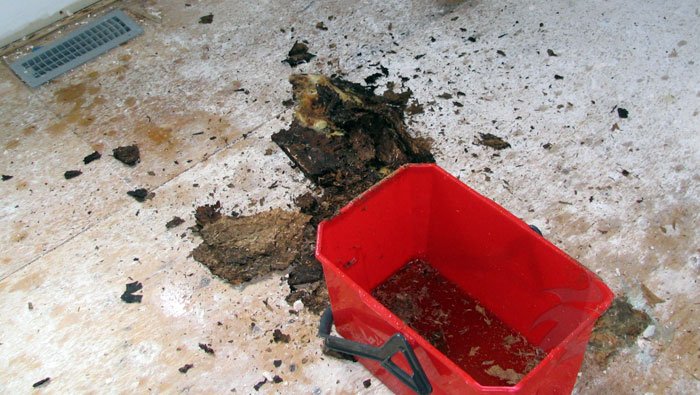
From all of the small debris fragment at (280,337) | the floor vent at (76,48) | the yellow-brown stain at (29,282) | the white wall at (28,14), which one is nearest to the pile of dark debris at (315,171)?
the small debris fragment at (280,337)

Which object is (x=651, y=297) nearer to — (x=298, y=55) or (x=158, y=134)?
(x=298, y=55)

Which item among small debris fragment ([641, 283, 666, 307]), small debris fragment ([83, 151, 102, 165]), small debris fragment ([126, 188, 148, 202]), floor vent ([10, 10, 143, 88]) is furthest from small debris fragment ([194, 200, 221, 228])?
small debris fragment ([641, 283, 666, 307])

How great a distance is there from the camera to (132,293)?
2.01 metres

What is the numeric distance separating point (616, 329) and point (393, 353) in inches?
30.3

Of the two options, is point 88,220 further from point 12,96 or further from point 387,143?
point 387,143

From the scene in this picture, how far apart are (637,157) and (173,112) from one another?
1713mm

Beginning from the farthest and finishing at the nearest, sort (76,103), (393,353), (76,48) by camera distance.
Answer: (76,48) < (76,103) < (393,353)

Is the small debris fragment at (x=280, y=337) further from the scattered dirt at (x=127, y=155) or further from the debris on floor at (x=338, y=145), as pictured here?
the scattered dirt at (x=127, y=155)

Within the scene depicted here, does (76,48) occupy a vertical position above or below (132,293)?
above

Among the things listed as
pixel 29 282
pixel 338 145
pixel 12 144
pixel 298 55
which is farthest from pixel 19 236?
pixel 298 55

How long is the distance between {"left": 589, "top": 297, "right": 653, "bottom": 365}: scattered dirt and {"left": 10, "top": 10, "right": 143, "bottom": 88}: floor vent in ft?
7.25

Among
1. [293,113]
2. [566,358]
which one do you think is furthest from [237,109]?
[566,358]

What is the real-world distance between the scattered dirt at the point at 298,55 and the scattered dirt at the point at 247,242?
2.53 feet

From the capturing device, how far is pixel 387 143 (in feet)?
7.35
